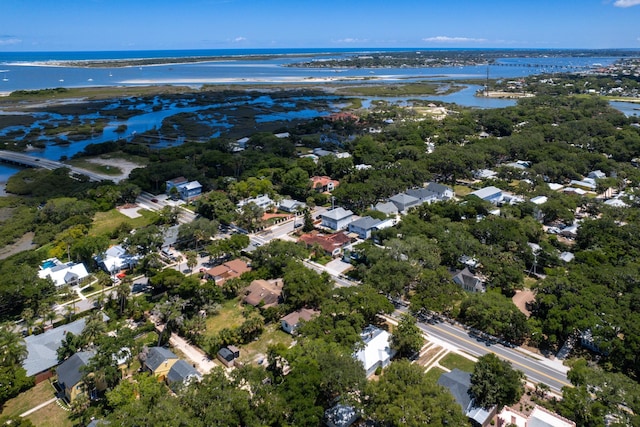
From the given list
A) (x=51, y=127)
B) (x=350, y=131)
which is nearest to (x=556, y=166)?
(x=350, y=131)

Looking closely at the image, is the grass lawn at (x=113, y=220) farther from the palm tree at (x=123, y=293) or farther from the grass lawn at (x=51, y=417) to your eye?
the grass lawn at (x=51, y=417)

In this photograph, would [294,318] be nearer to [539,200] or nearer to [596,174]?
[539,200]

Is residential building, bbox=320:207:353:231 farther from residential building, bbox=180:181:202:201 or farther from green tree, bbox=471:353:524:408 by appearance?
green tree, bbox=471:353:524:408

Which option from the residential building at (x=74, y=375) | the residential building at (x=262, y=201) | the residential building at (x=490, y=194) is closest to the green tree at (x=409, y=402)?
the residential building at (x=74, y=375)

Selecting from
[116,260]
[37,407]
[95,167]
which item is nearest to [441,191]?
[116,260]

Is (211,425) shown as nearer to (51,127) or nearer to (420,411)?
(420,411)
